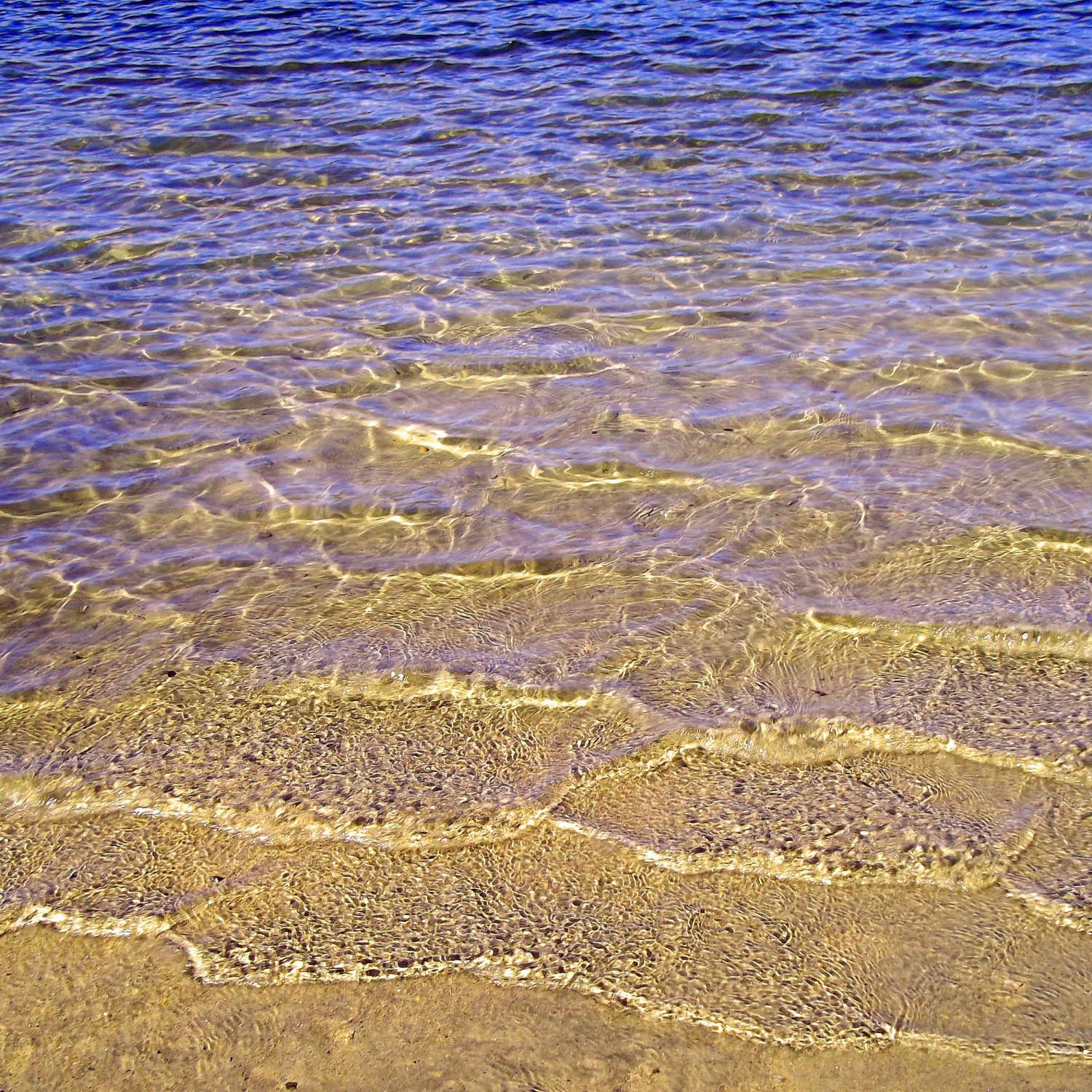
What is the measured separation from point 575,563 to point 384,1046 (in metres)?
2.05

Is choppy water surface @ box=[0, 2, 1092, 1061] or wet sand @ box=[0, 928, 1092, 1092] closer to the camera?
wet sand @ box=[0, 928, 1092, 1092]

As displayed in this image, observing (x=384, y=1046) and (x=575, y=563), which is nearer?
(x=384, y=1046)

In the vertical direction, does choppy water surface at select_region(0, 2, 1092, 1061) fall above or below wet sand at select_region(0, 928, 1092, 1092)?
below

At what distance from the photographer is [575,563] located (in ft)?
13.9

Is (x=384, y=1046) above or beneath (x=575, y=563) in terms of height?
above

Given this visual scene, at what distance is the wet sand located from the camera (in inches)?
94.7

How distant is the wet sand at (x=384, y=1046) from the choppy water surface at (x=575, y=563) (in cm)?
6

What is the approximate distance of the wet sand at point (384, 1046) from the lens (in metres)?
2.40

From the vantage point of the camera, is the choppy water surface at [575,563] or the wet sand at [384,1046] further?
the choppy water surface at [575,563]

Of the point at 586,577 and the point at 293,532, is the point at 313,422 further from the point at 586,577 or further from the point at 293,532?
the point at 586,577

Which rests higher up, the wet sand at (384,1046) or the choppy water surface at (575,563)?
the wet sand at (384,1046)

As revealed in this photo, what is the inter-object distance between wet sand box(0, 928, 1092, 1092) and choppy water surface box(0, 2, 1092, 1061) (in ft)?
0.21

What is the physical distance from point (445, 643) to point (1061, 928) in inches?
77.7

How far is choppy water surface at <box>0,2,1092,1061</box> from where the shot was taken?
9.20ft
